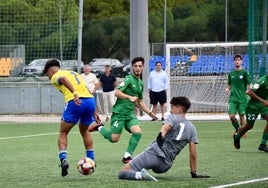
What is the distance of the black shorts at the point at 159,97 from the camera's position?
3000 centimetres

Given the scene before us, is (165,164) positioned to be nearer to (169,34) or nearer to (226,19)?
(226,19)

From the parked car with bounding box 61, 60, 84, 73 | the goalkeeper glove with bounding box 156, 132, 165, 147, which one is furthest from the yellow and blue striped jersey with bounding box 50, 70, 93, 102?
the parked car with bounding box 61, 60, 84, 73

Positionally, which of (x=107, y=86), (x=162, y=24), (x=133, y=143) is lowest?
(x=133, y=143)

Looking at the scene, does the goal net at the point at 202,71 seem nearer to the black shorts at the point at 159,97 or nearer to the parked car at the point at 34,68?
the black shorts at the point at 159,97

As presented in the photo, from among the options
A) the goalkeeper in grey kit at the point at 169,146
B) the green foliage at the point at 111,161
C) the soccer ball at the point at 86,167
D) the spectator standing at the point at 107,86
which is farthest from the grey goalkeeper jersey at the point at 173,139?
the spectator standing at the point at 107,86

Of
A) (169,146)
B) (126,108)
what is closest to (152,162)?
(169,146)

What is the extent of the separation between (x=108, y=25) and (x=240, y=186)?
134 ft

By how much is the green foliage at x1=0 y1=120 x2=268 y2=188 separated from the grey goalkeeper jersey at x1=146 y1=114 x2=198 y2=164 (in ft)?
1.39

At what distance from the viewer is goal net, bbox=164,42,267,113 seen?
1323 inches

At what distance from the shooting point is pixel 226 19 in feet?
164

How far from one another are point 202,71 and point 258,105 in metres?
16.7

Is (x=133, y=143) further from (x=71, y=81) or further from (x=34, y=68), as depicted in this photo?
(x=34, y=68)

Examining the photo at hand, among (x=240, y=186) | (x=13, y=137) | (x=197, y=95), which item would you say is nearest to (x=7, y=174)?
(x=240, y=186)

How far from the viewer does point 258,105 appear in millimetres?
18359
